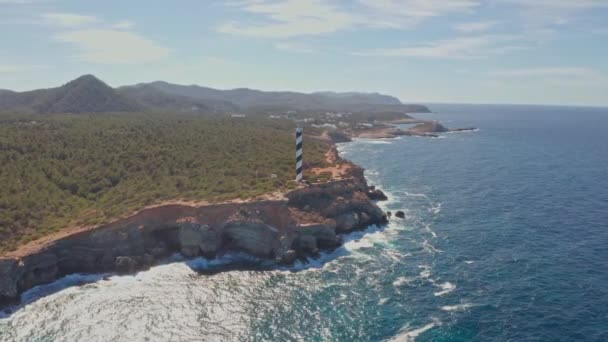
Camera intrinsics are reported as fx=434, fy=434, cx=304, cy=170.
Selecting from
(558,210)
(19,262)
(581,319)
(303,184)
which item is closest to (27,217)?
(19,262)

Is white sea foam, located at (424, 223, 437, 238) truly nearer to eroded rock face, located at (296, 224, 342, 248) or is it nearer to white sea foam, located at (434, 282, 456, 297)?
eroded rock face, located at (296, 224, 342, 248)

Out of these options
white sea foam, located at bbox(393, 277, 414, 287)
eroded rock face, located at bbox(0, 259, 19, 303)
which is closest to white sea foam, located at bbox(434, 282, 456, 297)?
white sea foam, located at bbox(393, 277, 414, 287)

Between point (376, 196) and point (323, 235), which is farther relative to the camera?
point (376, 196)

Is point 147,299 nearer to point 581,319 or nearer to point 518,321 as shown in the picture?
point 518,321

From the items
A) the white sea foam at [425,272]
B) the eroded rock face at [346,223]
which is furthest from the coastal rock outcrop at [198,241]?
the white sea foam at [425,272]

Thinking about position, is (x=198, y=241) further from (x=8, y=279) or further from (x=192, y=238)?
(x=8, y=279)

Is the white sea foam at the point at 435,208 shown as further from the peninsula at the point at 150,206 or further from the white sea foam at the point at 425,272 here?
the white sea foam at the point at 425,272

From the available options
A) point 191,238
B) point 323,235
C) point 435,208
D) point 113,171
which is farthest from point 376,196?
point 113,171
